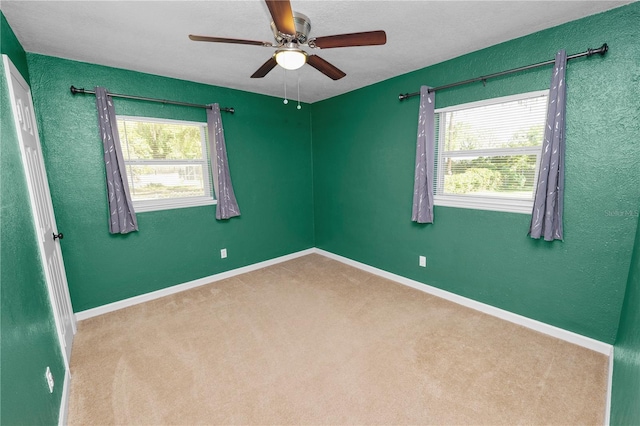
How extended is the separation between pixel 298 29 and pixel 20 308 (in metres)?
2.14

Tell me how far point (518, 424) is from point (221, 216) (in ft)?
10.7

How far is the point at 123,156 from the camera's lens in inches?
109

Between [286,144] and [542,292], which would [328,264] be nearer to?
[286,144]

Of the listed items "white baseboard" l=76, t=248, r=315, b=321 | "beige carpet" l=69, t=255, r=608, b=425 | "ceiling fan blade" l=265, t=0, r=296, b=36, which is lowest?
"beige carpet" l=69, t=255, r=608, b=425

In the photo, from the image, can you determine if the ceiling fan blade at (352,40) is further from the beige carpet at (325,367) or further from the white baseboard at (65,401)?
the white baseboard at (65,401)

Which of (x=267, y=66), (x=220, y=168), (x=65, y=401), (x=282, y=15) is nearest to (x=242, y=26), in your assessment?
(x=267, y=66)

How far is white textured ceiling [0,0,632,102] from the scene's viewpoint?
5.69ft

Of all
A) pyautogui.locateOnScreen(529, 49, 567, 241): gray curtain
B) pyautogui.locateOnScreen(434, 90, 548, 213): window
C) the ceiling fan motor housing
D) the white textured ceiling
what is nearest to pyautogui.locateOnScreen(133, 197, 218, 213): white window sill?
the white textured ceiling

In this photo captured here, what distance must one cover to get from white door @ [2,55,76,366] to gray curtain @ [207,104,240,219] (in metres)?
1.48

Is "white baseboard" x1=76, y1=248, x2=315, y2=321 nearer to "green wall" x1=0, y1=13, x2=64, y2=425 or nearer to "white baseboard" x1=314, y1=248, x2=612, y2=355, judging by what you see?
"green wall" x1=0, y1=13, x2=64, y2=425

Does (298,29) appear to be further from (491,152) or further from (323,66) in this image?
(491,152)

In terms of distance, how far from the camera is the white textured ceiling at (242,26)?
68.3 inches

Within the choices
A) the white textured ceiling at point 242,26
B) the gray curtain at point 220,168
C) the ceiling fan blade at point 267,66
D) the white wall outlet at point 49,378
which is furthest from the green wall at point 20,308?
the gray curtain at point 220,168

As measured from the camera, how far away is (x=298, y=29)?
179 cm
